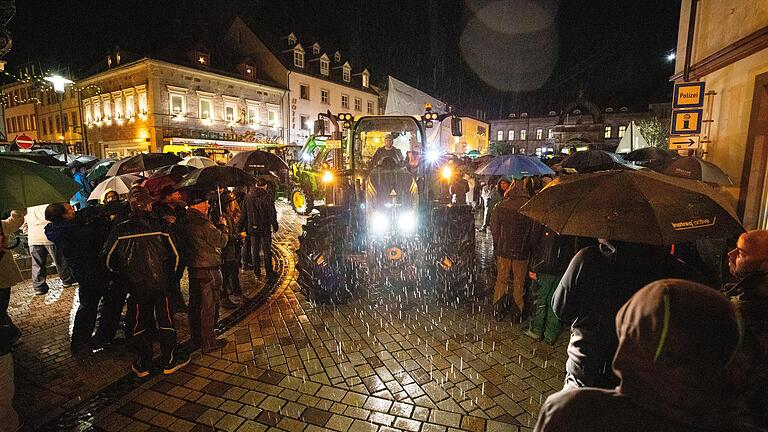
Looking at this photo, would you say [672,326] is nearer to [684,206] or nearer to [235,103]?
[684,206]

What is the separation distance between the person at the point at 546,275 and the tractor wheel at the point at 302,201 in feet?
40.7

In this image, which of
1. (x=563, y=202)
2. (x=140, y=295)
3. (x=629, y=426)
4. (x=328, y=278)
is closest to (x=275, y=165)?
(x=328, y=278)

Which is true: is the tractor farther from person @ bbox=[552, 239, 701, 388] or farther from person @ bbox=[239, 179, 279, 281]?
person @ bbox=[552, 239, 701, 388]

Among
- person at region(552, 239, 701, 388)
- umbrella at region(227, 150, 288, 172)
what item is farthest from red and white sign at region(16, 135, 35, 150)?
person at region(552, 239, 701, 388)

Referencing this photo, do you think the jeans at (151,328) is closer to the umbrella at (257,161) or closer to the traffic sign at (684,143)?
the umbrella at (257,161)

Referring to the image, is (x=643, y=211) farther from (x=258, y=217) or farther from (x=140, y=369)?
(x=258, y=217)

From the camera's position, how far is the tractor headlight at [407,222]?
6344 mm

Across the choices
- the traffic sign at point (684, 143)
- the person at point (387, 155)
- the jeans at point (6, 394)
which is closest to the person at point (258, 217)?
the person at point (387, 155)

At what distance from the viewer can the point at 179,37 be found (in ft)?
103

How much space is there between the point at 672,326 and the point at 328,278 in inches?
211

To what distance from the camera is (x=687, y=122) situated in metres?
8.32

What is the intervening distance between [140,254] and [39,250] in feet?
15.7

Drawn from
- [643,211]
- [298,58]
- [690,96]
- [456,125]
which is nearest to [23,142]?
[456,125]

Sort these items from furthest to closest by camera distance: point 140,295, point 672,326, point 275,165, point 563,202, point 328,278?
point 275,165 → point 328,278 → point 140,295 → point 563,202 → point 672,326
